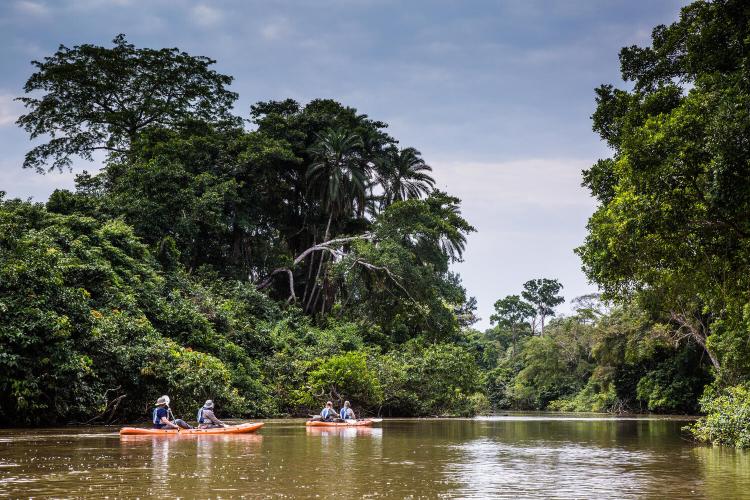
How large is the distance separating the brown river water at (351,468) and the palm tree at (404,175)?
33.1 metres

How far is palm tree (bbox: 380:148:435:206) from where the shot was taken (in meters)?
51.1

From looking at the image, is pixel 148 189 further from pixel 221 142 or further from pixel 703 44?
pixel 703 44

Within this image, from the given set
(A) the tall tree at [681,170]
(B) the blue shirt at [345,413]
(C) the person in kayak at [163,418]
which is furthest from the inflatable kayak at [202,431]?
(A) the tall tree at [681,170]

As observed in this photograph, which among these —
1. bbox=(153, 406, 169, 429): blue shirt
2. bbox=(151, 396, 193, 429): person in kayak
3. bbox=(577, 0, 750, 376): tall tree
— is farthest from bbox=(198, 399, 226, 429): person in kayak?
bbox=(577, 0, 750, 376): tall tree

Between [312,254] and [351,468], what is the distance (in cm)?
3517

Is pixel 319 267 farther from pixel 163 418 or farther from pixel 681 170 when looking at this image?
pixel 681 170

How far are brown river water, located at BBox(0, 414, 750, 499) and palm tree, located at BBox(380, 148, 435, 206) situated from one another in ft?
109

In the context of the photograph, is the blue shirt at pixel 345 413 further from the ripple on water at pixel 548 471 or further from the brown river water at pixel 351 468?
the ripple on water at pixel 548 471

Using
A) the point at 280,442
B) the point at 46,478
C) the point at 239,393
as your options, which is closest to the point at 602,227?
the point at 280,442

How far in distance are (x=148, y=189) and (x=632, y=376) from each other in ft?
125

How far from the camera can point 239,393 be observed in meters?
29.6

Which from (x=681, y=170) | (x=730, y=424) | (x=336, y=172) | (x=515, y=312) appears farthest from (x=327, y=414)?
(x=515, y=312)

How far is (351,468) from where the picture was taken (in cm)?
1219

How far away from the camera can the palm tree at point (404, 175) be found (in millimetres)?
51094
